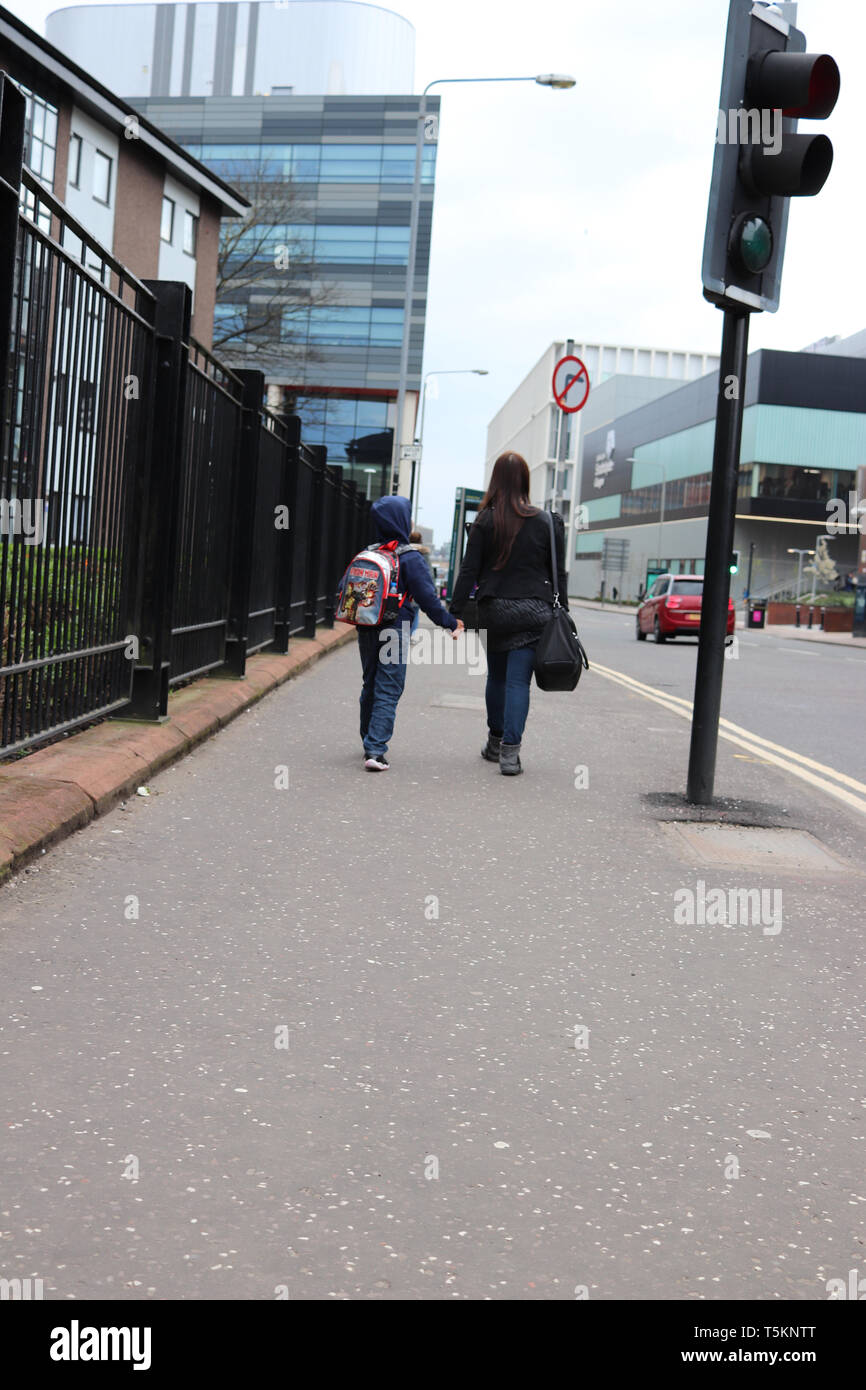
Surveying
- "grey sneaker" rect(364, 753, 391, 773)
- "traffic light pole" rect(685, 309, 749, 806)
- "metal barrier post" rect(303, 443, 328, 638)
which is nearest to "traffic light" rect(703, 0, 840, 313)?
"traffic light pole" rect(685, 309, 749, 806)

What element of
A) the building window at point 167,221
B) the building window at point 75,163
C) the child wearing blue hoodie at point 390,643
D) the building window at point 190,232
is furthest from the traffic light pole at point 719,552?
the building window at point 190,232

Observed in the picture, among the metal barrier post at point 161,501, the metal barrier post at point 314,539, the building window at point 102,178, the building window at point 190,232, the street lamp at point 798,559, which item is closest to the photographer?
the metal barrier post at point 161,501

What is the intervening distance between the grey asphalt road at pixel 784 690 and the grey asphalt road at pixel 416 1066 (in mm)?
4772

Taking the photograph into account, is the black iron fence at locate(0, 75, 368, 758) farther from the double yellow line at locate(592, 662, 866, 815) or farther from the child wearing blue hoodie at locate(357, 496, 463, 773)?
the double yellow line at locate(592, 662, 866, 815)

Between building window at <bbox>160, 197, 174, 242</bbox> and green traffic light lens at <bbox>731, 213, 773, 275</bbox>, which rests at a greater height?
building window at <bbox>160, 197, 174, 242</bbox>

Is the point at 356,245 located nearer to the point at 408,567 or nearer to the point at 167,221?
the point at 167,221

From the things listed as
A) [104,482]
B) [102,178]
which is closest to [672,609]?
[102,178]

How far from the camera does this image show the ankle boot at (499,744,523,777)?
8.34m

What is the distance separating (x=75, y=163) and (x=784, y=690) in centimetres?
2403

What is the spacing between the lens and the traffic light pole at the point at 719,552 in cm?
724

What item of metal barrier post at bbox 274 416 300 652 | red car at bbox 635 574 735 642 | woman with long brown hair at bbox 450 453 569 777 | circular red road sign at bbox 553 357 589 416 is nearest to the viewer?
woman with long brown hair at bbox 450 453 569 777

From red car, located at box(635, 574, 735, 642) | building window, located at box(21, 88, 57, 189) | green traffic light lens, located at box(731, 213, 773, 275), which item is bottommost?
red car, located at box(635, 574, 735, 642)

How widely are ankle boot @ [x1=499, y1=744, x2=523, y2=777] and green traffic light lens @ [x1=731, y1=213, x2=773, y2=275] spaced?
2835 mm

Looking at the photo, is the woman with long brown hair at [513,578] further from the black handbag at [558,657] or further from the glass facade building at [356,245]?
the glass facade building at [356,245]
